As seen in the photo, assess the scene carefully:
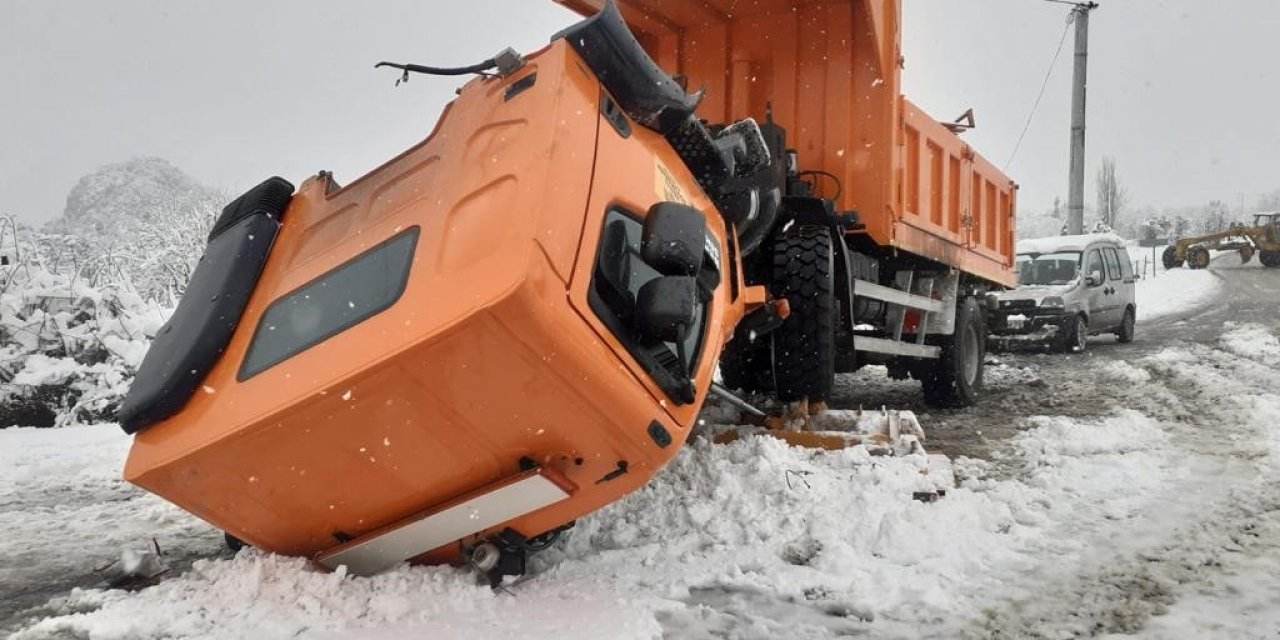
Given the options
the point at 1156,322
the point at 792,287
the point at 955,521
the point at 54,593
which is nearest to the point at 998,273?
the point at 792,287

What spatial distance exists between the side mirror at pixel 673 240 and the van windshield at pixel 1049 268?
1235 cm

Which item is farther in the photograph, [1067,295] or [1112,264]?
[1112,264]

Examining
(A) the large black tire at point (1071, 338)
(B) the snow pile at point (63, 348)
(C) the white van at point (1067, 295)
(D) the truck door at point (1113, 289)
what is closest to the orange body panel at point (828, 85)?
(B) the snow pile at point (63, 348)

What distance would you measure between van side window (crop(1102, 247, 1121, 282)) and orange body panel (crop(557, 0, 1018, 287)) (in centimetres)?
909

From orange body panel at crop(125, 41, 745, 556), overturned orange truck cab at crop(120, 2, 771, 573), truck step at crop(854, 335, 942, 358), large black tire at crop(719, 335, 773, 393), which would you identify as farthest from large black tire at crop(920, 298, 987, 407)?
orange body panel at crop(125, 41, 745, 556)

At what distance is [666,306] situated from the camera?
2484 millimetres

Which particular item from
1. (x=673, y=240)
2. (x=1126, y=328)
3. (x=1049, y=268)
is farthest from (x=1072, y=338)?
(x=673, y=240)

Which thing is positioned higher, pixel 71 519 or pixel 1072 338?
pixel 1072 338

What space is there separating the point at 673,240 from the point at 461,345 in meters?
0.74

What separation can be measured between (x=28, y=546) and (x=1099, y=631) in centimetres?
451

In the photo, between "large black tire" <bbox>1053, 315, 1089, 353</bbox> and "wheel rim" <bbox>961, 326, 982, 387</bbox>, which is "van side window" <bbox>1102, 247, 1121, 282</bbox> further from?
"wheel rim" <bbox>961, 326, 982, 387</bbox>

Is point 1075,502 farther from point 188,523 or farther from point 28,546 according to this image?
point 28,546

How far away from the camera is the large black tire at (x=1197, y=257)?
3300cm

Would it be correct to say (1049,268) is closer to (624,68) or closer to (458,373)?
(624,68)
